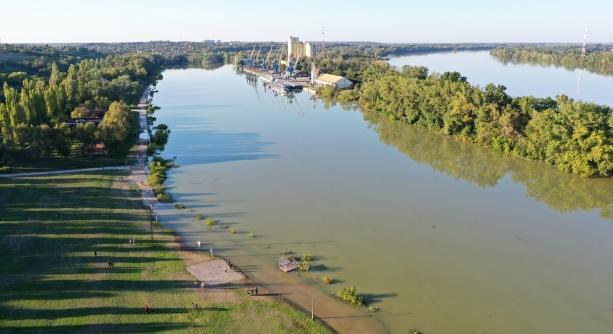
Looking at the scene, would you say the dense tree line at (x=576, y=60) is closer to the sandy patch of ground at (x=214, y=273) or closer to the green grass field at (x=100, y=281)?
the sandy patch of ground at (x=214, y=273)

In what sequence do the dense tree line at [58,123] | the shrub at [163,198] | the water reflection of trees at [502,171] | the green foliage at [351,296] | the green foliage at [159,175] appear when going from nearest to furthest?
the green foliage at [351,296] → the shrub at [163,198] → the green foliage at [159,175] → the water reflection of trees at [502,171] → the dense tree line at [58,123]

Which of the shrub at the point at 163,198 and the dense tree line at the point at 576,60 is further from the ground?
the dense tree line at the point at 576,60

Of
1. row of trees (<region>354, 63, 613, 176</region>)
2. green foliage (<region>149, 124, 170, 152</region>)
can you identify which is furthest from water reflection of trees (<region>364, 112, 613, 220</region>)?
green foliage (<region>149, 124, 170, 152</region>)

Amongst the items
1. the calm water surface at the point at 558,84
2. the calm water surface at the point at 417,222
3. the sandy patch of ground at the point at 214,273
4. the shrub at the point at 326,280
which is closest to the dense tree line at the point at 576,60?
the calm water surface at the point at 558,84

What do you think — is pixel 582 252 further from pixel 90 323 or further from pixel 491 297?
pixel 90 323

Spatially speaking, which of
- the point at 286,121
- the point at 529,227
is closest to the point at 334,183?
the point at 529,227

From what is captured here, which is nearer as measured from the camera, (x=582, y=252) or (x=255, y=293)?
(x=255, y=293)

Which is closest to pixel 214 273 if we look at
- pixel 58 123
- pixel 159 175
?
pixel 159 175

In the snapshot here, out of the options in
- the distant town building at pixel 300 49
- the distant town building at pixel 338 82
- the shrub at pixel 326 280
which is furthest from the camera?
the distant town building at pixel 300 49
